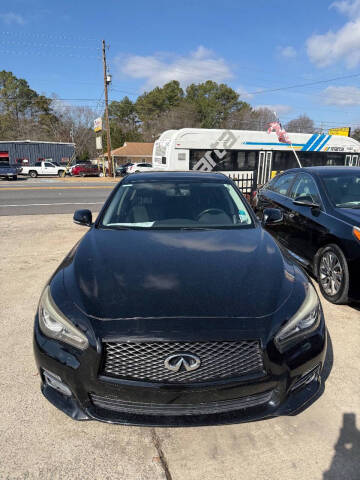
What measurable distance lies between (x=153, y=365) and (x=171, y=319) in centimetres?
24

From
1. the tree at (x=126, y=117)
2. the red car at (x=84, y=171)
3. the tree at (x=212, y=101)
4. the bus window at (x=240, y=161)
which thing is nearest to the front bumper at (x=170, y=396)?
the bus window at (x=240, y=161)

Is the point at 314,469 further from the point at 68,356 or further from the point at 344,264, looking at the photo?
the point at 344,264

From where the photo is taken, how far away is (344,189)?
14.6 feet

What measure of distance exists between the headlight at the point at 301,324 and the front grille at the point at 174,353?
20 cm

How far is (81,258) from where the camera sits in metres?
2.50

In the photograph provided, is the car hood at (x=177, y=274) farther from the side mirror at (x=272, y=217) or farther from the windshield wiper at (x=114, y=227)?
the side mirror at (x=272, y=217)

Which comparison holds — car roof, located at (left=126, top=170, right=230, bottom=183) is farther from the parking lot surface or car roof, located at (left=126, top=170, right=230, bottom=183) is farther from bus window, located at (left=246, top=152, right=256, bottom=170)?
bus window, located at (left=246, top=152, right=256, bottom=170)

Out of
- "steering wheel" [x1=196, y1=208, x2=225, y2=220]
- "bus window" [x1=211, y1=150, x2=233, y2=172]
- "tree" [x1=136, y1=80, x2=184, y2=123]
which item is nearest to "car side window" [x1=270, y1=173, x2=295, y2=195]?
"steering wheel" [x1=196, y1=208, x2=225, y2=220]

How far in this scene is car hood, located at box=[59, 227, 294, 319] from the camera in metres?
1.86

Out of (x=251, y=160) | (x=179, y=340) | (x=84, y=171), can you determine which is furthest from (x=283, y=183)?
(x=84, y=171)

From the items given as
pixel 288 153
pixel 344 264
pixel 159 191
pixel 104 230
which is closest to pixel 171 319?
pixel 104 230

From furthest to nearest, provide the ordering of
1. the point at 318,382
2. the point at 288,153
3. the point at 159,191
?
the point at 288,153, the point at 159,191, the point at 318,382

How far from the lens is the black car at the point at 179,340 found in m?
1.71

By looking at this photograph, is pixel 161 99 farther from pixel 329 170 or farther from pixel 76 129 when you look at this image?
pixel 329 170
